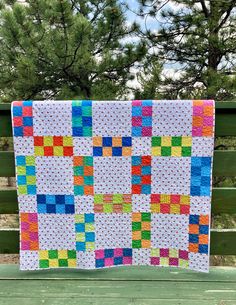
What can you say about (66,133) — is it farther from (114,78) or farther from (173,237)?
(114,78)

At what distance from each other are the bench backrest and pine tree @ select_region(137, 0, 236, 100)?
2.19 m

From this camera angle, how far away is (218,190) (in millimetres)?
1505

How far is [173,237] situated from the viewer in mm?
1464

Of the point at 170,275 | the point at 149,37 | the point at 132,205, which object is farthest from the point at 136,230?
the point at 149,37

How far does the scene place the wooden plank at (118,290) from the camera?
1.33 metres

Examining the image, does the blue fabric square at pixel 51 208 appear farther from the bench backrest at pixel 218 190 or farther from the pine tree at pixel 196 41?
the pine tree at pixel 196 41

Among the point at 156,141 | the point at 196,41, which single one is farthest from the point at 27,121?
the point at 196,41

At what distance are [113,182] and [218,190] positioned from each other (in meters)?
0.43

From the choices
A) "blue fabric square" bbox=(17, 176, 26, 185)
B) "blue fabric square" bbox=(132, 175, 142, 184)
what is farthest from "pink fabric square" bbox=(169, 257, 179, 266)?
"blue fabric square" bbox=(17, 176, 26, 185)

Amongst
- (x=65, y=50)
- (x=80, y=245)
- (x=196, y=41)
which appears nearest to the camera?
(x=80, y=245)

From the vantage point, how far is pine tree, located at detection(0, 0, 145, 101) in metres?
3.38

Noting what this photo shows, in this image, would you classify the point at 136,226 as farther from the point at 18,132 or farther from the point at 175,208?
the point at 18,132

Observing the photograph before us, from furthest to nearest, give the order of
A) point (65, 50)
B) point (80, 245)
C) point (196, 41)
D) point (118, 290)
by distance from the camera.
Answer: point (196, 41)
point (65, 50)
point (80, 245)
point (118, 290)

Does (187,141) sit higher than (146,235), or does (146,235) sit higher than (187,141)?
(187,141)
